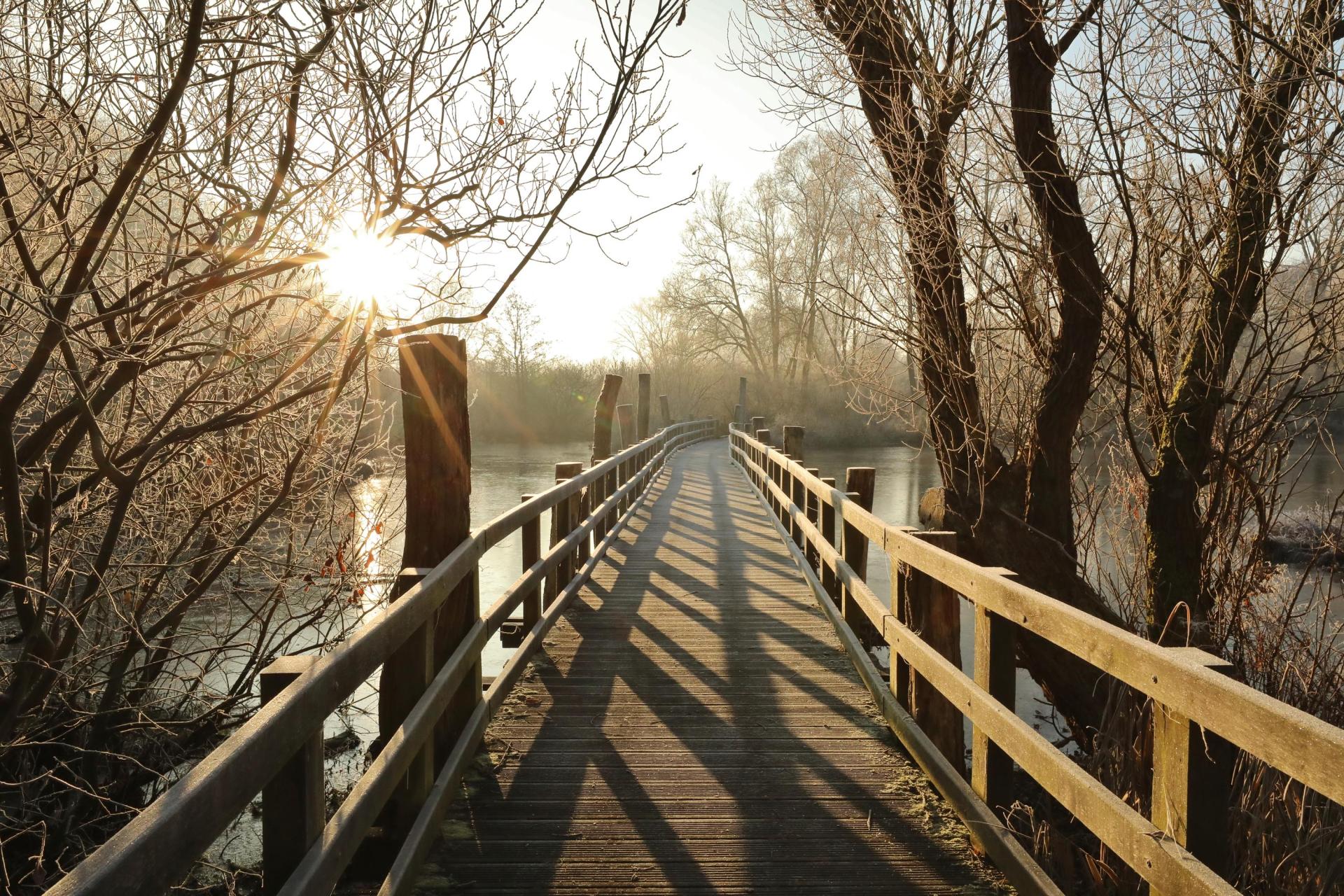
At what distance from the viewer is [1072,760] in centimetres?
336

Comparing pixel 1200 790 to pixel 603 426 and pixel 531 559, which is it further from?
pixel 603 426

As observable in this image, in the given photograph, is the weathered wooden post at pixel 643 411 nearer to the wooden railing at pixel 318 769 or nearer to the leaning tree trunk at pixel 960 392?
the leaning tree trunk at pixel 960 392

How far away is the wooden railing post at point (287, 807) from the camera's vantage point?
86.7 inches

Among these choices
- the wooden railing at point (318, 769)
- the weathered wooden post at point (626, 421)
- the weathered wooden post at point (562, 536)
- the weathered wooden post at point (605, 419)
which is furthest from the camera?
the weathered wooden post at point (626, 421)

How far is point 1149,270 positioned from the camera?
5.85 meters

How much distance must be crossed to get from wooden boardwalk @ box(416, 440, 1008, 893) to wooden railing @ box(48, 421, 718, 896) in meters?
0.22

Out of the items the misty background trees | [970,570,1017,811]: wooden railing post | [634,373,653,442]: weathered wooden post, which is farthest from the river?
[970,570,1017,811]: wooden railing post

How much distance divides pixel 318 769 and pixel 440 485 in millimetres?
1967

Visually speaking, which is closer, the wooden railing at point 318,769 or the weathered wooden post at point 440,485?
the wooden railing at point 318,769

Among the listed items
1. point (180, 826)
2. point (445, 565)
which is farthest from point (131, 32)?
point (180, 826)

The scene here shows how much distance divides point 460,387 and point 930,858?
270 centimetres

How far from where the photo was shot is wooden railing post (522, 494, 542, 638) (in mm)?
5750

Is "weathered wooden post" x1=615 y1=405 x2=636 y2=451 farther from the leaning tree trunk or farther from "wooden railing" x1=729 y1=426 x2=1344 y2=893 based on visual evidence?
"wooden railing" x1=729 y1=426 x2=1344 y2=893

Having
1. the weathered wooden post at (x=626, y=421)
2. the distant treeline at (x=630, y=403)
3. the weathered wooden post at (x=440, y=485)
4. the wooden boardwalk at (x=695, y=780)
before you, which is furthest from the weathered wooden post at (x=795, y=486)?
the distant treeline at (x=630, y=403)
